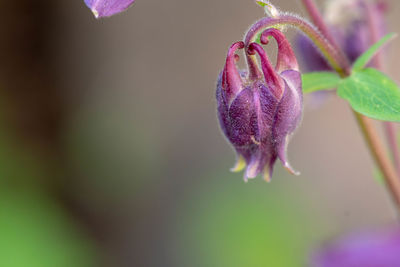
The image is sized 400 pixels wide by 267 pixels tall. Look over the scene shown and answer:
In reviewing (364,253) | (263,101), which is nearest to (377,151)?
(263,101)

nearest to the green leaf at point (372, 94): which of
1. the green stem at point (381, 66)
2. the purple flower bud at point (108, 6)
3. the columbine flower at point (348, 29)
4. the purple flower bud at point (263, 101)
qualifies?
the purple flower bud at point (263, 101)

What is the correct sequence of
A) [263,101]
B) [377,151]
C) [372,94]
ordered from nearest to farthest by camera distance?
[263,101], [372,94], [377,151]

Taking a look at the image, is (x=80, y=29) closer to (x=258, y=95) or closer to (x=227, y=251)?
(x=227, y=251)

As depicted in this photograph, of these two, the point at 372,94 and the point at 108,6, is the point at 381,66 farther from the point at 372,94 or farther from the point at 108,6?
the point at 108,6

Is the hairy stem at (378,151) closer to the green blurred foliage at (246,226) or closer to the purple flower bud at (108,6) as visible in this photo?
the purple flower bud at (108,6)

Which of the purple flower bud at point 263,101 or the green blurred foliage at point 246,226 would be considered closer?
the purple flower bud at point 263,101

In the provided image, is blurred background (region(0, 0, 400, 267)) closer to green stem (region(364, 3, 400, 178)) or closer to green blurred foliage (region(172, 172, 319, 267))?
green blurred foliage (region(172, 172, 319, 267))

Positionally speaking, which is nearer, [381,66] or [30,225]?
[381,66]
